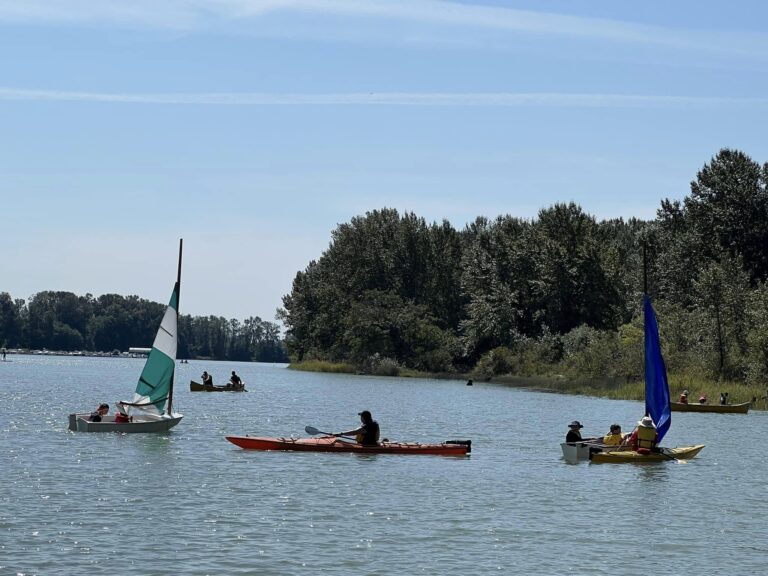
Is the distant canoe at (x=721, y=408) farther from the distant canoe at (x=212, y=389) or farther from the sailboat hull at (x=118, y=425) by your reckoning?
the distant canoe at (x=212, y=389)

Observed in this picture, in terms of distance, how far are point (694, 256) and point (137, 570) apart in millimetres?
95497

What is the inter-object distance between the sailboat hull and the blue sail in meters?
19.3

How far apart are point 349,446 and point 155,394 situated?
10.8 metres

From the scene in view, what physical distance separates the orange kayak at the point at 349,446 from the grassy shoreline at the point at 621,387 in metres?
36.4

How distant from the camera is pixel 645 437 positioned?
38812 mm

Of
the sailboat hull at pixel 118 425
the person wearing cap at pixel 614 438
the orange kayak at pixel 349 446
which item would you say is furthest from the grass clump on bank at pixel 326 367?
the person wearing cap at pixel 614 438

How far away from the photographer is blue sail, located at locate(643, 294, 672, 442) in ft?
133

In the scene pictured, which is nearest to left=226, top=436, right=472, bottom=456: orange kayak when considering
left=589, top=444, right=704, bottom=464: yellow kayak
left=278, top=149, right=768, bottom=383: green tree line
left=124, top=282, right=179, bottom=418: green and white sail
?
left=589, top=444, right=704, bottom=464: yellow kayak

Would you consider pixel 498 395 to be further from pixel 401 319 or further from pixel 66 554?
pixel 66 554

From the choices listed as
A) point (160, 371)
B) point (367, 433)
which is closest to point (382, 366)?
point (160, 371)

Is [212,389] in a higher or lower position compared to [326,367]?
lower

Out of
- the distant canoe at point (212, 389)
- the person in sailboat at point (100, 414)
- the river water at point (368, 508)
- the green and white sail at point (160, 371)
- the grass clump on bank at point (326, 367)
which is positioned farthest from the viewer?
the grass clump on bank at point (326, 367)

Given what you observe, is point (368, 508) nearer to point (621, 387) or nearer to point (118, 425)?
point (118, 425)

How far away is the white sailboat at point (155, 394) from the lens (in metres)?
46.1
